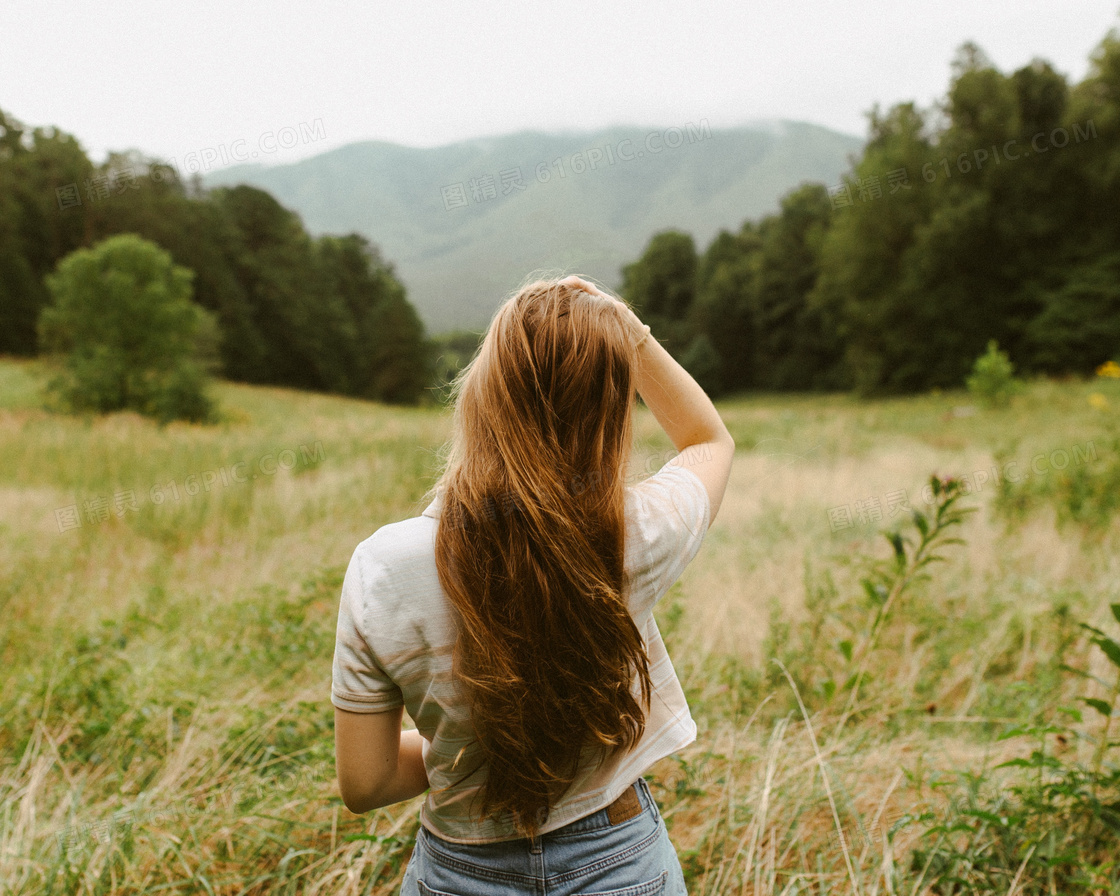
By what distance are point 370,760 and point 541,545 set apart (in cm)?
46

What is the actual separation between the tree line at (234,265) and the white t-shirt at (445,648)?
32278 mm

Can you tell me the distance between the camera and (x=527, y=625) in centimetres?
101

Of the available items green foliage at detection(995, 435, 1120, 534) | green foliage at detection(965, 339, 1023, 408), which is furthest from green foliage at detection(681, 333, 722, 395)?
green foliage at detection(995, 435, 1120, 534)

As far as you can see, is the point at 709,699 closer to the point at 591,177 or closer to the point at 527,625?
the point at 527,625

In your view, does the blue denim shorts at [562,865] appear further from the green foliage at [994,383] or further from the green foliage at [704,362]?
the green foliage at [704,362]

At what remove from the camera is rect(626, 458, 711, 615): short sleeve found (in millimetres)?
1078

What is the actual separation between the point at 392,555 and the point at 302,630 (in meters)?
2.63

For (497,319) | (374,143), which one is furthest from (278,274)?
(374,143)

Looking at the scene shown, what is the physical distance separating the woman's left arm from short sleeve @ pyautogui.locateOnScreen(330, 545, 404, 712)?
0.03m

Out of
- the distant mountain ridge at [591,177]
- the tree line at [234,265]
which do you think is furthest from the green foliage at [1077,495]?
the distant mountain ridge at [591,177]

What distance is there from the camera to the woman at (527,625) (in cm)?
96

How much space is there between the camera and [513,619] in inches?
39.4

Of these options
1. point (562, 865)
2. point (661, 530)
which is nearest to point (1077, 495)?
point (661, 530)

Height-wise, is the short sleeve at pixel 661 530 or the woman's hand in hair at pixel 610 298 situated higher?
the woman's hand in hair at pixel 610 298
